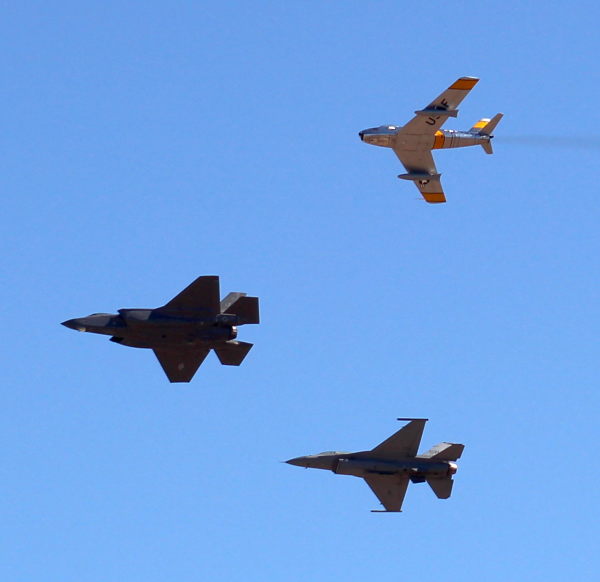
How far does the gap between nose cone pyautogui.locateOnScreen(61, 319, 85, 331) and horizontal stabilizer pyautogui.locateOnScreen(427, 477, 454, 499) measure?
2296 cm

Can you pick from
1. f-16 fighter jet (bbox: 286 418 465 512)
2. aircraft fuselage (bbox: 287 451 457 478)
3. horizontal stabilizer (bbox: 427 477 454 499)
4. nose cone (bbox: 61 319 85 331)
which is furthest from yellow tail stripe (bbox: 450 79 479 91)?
nose cone (bbox: 61 319 85 331)

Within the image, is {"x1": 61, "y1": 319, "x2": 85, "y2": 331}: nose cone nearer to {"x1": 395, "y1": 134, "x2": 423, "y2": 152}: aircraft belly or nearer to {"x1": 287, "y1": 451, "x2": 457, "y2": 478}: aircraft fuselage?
{"x1": 287, "y1": 451, "x2": 457, "y2": 478}: aircraft fuselage

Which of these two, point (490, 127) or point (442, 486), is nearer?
point (442, 486)

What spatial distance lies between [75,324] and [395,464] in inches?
826

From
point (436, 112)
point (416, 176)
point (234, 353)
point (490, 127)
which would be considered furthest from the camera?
point (416, 176)

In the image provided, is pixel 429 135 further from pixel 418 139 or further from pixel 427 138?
pixel 418 139

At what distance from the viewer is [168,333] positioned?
202 ft

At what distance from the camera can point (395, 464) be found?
6794 cm

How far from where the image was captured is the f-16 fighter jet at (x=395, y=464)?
6788cm

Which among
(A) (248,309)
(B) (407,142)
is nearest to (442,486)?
(A) (248,309)

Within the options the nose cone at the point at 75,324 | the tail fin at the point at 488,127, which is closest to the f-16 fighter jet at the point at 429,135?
the tail fin at the point at 488,127

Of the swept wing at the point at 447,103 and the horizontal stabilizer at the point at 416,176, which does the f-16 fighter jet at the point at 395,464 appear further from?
the swept wing at the point at 447,103

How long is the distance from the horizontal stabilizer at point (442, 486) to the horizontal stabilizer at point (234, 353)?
13594 millimetres

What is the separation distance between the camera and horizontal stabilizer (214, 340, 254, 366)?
65.8 metres
